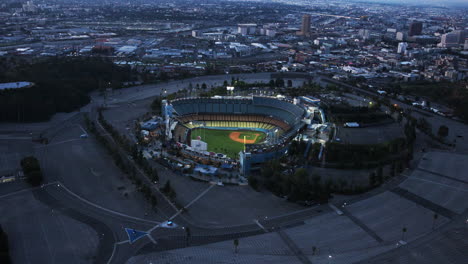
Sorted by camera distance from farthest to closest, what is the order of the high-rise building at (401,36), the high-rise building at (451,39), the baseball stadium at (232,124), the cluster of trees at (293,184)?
the high-rise building at (401,36) < the high-rise building at (451,39) < the baseball stadium at (232,124) < the cluster of trees at (293,184)

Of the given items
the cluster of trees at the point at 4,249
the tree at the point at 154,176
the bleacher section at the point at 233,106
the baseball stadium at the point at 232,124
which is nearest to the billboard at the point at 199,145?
the baseball stadium at the point at 232,124

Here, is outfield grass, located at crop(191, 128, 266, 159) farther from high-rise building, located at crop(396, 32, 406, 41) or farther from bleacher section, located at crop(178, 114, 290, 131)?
high-rise building, located at crop(396, 32, 406, 41)

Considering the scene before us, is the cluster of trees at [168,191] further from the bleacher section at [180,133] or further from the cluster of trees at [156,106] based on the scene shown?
the cluster of trees at [156,106]

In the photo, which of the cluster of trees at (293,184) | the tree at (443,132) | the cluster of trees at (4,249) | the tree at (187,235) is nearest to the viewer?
the cluster of trees at (4,249)

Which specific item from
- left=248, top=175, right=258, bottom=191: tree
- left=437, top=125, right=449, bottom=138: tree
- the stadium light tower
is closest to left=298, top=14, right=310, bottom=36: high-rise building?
the stadium light tower

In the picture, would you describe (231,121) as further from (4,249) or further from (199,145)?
(4,249)

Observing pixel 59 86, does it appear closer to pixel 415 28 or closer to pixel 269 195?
pixel 269 195

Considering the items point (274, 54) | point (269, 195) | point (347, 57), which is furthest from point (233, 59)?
point (269, 195)
